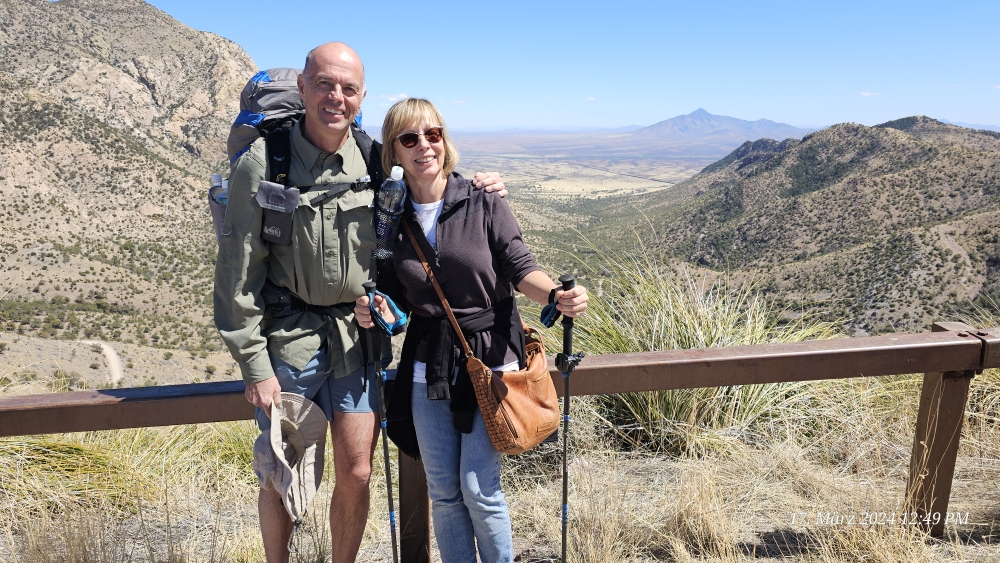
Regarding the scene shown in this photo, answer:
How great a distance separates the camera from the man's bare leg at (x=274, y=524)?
218cm

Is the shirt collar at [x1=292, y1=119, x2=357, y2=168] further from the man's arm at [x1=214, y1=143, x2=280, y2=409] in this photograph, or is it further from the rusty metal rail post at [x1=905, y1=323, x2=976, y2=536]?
the rusty metal rail post at [x1=905, y1=323, x2=976, y2=536]

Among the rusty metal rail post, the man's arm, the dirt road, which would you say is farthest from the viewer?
the dirt road

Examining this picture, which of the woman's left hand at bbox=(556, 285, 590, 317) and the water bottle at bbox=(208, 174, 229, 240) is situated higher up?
the water bottle at bbox=(208, 174, 229, 240)

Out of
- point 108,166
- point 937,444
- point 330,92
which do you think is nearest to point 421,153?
point 330,92

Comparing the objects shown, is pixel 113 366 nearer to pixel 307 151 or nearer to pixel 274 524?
pixel 274 524

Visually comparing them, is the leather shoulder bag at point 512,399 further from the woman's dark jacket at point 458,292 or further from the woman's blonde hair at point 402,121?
the woman's blonde hair at point 402,121

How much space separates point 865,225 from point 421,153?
144ft

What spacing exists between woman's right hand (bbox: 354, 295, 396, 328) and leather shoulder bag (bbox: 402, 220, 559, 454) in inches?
6.8

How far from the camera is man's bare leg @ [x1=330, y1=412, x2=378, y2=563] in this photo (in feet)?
7.18

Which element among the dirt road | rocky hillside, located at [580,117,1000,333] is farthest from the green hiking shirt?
the dirt road

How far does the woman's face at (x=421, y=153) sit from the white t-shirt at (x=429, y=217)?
84 mm

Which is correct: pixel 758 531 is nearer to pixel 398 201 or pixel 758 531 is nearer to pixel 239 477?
pixel 398 201

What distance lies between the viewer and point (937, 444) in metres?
2.50

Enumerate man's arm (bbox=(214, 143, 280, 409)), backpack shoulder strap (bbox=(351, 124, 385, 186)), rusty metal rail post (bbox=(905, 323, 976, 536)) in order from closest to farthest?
man's arm (bbox=(214, 143, 280, 409)) < backpack shoulder strap (bbox=(351, 124, 385, 186)) < rusty metal rail post (bbox=(905, 323, 976, 536))
